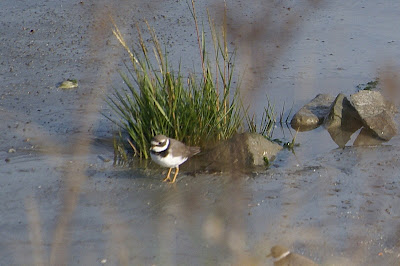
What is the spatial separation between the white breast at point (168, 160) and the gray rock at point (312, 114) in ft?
5.45

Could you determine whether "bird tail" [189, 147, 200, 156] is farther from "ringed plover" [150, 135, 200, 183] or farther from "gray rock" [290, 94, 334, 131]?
"gray rock" [290, 94, 334, 131]

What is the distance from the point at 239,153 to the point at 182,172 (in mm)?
485

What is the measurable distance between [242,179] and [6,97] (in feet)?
9.10

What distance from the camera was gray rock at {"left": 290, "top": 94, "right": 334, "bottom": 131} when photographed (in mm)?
6977

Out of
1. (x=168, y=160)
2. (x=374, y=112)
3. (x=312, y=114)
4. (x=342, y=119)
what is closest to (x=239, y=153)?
(x=168, y=160)

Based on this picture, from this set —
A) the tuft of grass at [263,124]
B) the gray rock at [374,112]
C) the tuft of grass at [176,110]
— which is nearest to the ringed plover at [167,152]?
the tuft of grass at [176,110]

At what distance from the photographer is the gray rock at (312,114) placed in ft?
22.9

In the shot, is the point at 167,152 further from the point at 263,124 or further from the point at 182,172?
the point at 263,124

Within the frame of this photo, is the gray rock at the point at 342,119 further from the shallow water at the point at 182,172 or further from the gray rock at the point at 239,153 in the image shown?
the gray rock at the point at 239,153

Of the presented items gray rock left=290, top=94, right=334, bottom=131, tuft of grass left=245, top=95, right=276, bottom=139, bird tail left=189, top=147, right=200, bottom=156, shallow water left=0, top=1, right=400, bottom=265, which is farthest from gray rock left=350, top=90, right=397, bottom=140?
bird tail left=189, top=147, right=200, bottom=156

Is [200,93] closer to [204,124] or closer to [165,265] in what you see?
[204,124]

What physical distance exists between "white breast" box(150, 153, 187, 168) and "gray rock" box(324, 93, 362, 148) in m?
1.85

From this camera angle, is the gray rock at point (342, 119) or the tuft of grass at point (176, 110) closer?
the tuft of grass at point (176, 110)

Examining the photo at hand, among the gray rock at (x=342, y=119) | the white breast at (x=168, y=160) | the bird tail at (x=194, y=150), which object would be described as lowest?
the gray rock at (x=342, y=119)
